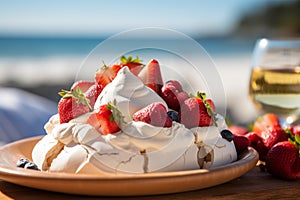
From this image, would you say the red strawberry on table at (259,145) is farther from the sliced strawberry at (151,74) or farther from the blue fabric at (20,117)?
the blue fabric at (20,117)

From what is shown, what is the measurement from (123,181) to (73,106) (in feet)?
0.75

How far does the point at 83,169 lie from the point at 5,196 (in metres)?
0.17

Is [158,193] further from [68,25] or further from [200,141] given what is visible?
[68,25]

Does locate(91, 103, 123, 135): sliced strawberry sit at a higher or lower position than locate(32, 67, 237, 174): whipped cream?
higher

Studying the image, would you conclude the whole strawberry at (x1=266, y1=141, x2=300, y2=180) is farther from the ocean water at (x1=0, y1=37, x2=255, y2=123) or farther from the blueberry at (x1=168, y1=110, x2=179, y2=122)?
the ocean water at (x1=0, y1=37, x2=255, y2=123)

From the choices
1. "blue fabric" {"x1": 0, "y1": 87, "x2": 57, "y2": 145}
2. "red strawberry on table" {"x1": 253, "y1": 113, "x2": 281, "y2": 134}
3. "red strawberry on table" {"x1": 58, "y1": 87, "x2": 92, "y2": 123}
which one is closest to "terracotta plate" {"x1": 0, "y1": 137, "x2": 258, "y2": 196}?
"red strawberry on table" {"x1": 58, "y1": 87, "x2": 92, "y2": 123}

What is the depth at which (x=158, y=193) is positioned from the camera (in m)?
0.96

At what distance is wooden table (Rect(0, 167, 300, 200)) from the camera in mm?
993

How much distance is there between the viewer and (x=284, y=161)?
1154mm

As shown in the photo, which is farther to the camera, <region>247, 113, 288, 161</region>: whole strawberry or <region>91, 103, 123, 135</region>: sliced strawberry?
<region>247, 113, 288, 161</region>: whole strawberry

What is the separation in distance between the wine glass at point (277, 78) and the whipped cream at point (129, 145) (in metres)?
0.54

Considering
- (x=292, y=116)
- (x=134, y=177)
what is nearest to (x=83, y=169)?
(x=134, y=177)

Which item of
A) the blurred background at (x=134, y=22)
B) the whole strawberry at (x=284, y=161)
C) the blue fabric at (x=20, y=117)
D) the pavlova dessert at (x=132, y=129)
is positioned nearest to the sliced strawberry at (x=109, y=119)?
the pavlova dessert at (x=132, y=129)

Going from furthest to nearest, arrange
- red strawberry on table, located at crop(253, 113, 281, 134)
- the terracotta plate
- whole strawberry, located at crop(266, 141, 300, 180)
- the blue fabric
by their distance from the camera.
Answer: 1. the blue fabric
2. red strawberry on table, located at crop(253, 113, 281, 134)
3. whole strawberry, located at crop(266, 141, 300, 180)
4. the terracotta plate
